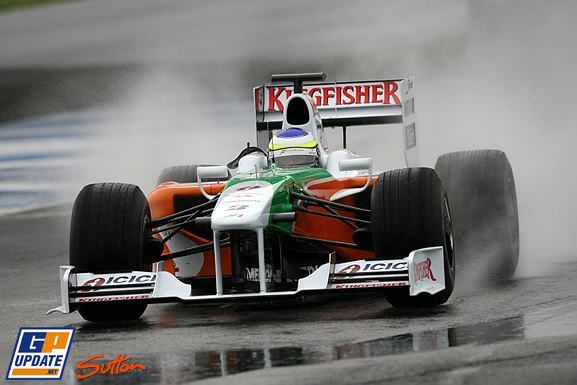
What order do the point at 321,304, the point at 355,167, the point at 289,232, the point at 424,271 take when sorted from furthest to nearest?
the point at 355,167 < the point at 321,304 < the point at 289,232 < the point at 424,271

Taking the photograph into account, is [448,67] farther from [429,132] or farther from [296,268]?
[296,268]

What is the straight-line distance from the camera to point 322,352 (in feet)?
28.9

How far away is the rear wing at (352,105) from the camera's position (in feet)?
47.0

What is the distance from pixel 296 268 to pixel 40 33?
1979cm

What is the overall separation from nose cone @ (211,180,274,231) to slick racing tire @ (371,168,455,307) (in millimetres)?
825

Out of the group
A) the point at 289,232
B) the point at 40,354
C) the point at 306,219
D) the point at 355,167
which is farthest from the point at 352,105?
the point at 40,354

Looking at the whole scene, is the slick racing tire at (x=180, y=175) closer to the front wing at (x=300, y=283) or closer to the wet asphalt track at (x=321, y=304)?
the wet asphalt track at (x=321, y=304)

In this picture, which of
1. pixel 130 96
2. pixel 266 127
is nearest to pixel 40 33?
pixel 130 96

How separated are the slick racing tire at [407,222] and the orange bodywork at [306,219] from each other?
3.16 ft

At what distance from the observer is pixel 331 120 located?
14.4m

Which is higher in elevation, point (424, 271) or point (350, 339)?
point (424, 271)

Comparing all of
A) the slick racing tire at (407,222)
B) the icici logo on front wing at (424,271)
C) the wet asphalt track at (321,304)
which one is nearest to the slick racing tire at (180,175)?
the wet asphalt track at (321,304)

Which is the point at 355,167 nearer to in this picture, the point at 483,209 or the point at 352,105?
the point at 483,209

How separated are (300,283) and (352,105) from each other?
4.29 metres
